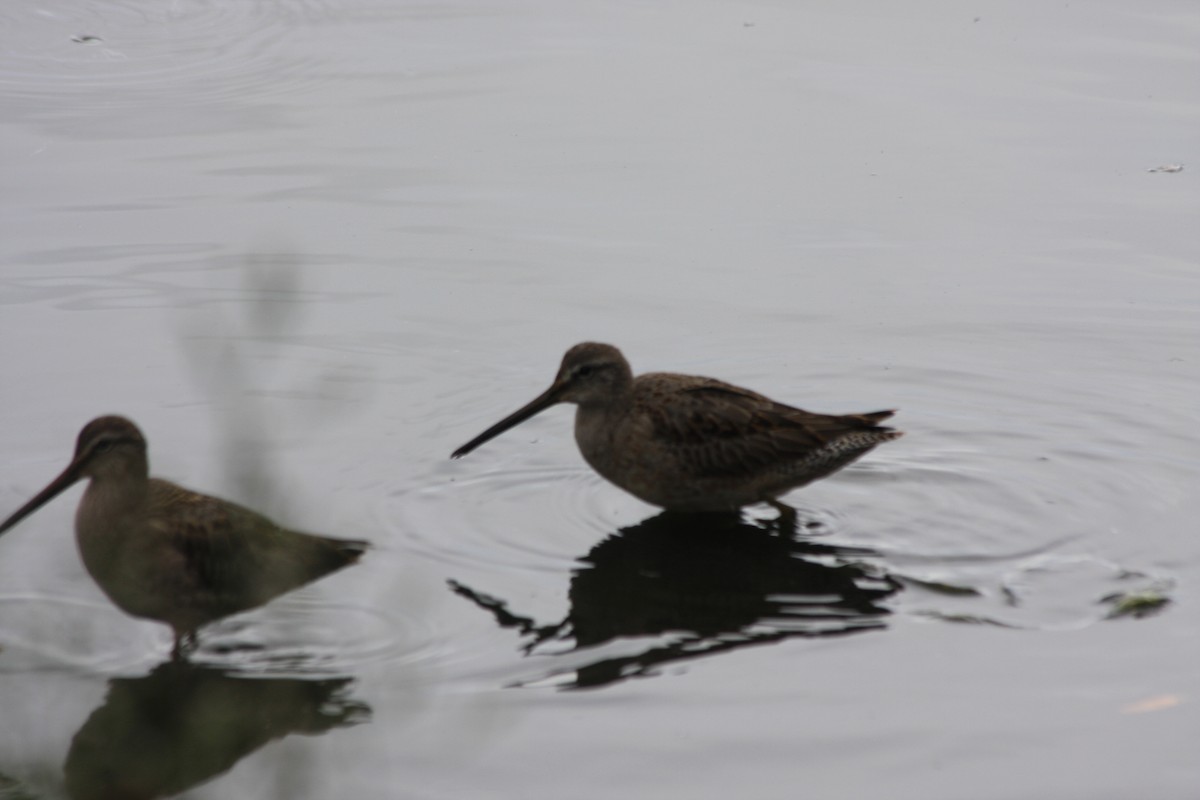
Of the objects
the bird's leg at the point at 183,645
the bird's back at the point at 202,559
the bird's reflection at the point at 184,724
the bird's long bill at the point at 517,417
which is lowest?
the bird's reflection at the point at 184,724

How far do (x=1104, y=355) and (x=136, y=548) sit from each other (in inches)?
168

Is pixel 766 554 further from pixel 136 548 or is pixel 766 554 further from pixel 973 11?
pixel 973 11

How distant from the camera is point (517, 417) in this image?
600 cm

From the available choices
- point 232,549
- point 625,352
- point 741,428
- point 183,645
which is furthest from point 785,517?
point 183,645

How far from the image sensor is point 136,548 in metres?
4.65

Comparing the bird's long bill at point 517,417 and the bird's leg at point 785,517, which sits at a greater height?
the bird's long bill at point 517,417

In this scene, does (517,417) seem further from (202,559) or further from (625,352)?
(202,559)

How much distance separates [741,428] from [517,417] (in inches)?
32.2

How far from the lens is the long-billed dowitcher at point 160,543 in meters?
4.61

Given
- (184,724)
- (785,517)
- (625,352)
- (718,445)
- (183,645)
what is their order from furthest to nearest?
(625,352) < (785,517) < (718,445) < (183,645) < (184,724)

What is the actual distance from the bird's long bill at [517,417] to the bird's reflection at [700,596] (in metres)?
0.56

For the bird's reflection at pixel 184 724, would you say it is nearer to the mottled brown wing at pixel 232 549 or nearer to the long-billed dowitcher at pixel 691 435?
the mottled brown wing at pixel 232 549

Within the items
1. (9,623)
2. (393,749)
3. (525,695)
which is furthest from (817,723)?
(9,623)

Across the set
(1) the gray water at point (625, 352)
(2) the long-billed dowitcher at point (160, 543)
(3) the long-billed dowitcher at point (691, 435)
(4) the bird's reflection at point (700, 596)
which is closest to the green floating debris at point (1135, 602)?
(1) the gray water at point (625, 352)
